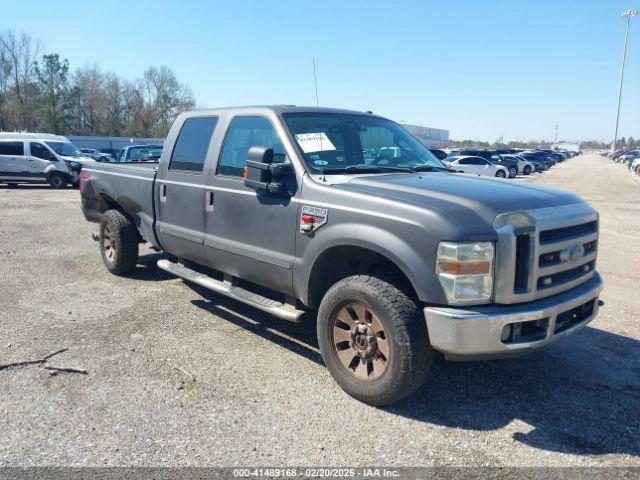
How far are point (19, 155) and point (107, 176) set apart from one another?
16.8 m

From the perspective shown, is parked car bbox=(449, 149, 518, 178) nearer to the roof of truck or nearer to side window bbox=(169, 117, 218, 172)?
the roof of truck

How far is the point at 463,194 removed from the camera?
140 inches

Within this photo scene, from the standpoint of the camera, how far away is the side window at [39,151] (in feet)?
68.0

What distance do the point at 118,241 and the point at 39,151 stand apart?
17129mm

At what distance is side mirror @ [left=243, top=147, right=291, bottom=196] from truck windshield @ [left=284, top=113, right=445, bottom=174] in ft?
0.79

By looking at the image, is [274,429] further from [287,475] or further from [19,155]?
[19,155]

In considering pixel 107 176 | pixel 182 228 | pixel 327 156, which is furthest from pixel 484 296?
pixel 107 176

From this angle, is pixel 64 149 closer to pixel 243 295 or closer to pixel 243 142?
pixel 243 142

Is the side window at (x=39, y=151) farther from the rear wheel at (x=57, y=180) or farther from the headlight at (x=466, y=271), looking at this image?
the headlight at (x=466, y=271)

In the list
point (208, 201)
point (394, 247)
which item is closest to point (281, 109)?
point (208, 201)

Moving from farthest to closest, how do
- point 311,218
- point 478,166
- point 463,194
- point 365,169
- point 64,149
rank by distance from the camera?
point 478,166 → point 64,149 → point 365,169 → point 311,218 → point 463,194

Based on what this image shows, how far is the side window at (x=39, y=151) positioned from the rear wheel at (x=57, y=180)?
76cm

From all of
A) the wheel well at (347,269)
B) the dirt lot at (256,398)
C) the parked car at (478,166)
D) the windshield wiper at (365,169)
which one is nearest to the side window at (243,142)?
the windshield wiper at (365,169)

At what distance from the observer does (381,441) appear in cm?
322
